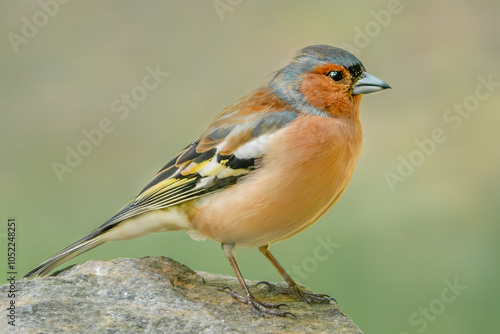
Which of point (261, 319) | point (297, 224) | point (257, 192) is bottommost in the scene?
point (261, 319)

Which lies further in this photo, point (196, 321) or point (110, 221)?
point (110, 221)

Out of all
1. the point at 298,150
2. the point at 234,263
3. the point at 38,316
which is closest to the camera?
the point at 38,316

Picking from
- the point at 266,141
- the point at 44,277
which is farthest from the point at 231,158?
the point at 44,277

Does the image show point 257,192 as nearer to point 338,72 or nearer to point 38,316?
point 338,72

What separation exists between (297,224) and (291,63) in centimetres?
125

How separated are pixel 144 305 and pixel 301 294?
1393mm

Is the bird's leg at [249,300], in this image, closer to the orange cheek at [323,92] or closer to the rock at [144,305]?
Result: the rock at [144,305]

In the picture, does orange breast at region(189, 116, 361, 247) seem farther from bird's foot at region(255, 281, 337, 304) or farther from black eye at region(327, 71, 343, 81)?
bird's foot at region(255, 281, 337, 304)

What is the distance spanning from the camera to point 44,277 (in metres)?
5.15

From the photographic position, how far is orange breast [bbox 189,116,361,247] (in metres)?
4.91

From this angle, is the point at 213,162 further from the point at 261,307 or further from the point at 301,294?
the point at 301,294

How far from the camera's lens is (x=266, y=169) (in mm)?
4988

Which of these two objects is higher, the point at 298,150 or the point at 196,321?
the point at 298,150

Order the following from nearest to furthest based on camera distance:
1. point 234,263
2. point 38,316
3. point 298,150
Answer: point 38,316 < point 298,150 < point 234,263
